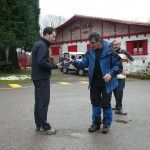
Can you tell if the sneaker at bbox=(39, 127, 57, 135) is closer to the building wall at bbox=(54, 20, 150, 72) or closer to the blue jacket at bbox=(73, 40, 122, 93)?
the blue jacket at bbox=(73, 40, 122, 93)

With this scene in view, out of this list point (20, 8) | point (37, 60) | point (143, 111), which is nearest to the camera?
point (37, 60)

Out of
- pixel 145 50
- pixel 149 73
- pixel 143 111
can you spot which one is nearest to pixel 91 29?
pixel 145 50

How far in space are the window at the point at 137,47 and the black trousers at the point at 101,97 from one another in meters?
19.0

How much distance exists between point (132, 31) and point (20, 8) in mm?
8810

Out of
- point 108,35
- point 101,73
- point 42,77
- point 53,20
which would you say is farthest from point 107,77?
point 53,20

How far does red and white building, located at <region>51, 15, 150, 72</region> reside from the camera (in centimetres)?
2517

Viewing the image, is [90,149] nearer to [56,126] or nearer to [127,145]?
[127,145]

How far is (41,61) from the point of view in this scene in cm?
615

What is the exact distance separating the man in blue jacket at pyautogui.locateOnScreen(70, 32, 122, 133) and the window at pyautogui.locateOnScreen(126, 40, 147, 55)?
19.1m

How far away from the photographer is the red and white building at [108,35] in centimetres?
2517

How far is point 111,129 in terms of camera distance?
6.87 m

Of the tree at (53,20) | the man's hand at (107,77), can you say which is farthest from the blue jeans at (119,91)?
the tree at (53,20)

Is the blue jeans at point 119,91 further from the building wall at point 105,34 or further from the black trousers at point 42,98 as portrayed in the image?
the building wall at point 105,34

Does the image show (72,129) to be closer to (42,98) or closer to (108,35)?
(42,98)
